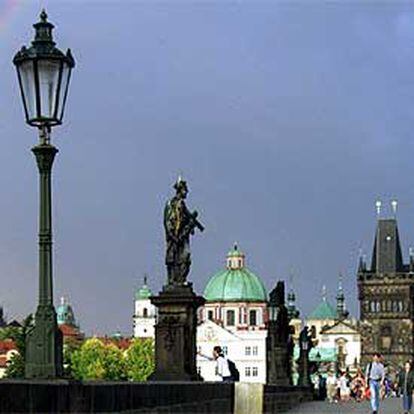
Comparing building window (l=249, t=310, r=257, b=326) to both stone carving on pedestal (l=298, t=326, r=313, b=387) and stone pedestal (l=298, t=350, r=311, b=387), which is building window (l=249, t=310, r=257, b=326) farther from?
stone pedestal (l=298, t=350, r=311, b=387)

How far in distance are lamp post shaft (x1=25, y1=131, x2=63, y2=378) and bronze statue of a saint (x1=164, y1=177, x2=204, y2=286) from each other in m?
12.7

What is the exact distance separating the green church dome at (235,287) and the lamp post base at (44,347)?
164890 mm

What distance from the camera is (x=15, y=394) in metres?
7.87

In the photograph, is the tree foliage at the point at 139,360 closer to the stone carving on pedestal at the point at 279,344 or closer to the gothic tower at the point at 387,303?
the gothic tower at the point at 387,303

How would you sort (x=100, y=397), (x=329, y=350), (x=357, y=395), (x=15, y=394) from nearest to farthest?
(x=15, y=394) → (x=100, y=397) → (x=357, y=395) → (x=329, y=350)

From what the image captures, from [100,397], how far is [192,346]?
49.0ft

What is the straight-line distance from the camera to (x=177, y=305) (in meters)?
24.2

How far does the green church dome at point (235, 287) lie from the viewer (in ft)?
577

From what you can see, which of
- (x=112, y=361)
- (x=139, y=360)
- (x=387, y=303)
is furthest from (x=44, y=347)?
(x=387, y=303)

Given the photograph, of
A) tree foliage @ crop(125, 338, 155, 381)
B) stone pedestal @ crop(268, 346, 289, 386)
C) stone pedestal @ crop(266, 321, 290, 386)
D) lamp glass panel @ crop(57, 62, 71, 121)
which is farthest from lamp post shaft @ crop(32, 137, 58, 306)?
tree foliage @ crop(125, 338, 155, 381)

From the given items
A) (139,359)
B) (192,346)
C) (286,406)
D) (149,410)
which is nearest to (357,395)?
(286,406)

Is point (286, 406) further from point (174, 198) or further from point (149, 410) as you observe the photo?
point (149, 410)

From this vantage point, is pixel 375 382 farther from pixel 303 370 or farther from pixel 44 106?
pixel 303 370

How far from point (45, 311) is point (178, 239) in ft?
44.7
